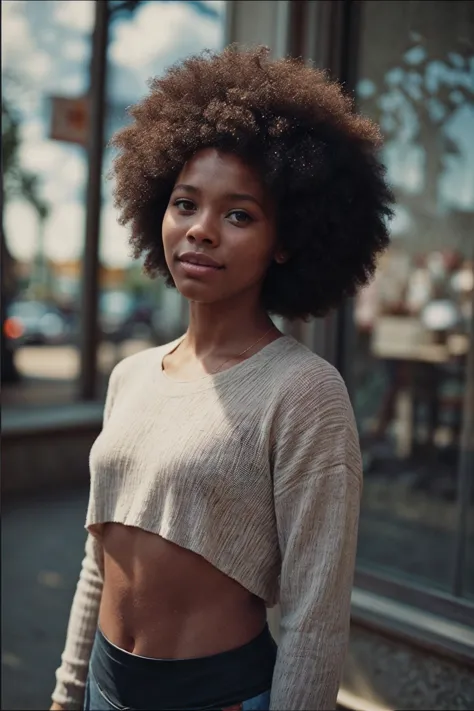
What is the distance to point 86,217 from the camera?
649cm

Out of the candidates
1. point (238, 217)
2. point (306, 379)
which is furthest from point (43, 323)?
point (306, 379)

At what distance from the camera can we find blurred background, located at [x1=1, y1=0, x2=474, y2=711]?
2.49m

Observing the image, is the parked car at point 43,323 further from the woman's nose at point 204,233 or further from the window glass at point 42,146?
the woman's nose at point 204,233

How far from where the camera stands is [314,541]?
1356 millimetres

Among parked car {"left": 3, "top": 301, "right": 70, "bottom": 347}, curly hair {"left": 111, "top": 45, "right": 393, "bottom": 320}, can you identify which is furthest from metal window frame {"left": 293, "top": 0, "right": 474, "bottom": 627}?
parked car {"left": 3, "top": 301, "right": 70, "bottom": 347}

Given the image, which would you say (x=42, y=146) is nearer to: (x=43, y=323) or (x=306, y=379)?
(x=306, y=379)

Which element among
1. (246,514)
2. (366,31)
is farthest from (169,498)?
(366,31)

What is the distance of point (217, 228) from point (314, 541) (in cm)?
59

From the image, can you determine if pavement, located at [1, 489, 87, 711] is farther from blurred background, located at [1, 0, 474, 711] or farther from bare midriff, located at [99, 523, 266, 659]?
bare midriff, located at [99, 523, 266, 659]

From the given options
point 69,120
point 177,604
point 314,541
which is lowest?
point 177,604

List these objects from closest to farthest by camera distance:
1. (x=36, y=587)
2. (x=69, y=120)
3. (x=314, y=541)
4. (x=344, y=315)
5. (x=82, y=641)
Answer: (x=314, y=541) < (x=82, y=641) < (x=344, y=315) < (x=36, y=587) < (x=69, y=120)

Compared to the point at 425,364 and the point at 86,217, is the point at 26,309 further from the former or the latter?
the point at 425,364

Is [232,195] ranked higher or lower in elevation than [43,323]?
higher

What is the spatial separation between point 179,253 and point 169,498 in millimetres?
Answer: 455
